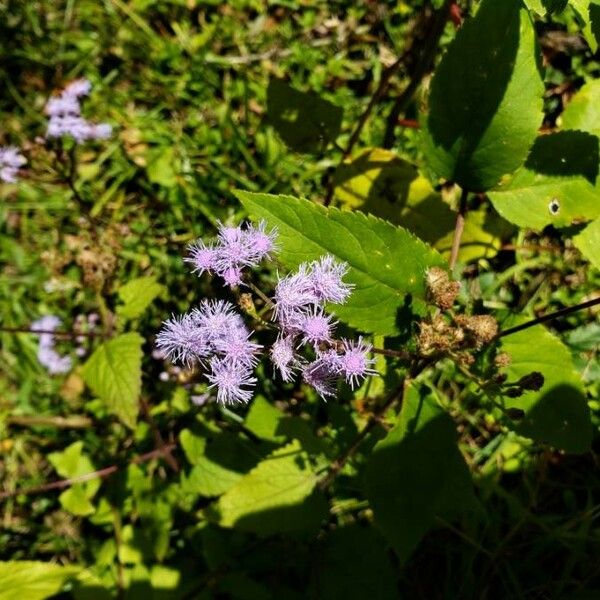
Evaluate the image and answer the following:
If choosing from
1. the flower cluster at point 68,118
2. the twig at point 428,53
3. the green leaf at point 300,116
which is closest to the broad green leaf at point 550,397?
the twig at point 428,53

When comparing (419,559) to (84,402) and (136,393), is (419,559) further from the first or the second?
(84,402)

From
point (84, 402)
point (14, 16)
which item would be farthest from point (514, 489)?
point (14, 16)

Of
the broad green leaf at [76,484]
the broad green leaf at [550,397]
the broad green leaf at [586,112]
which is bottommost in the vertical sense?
the broad green leaf at [76,484]

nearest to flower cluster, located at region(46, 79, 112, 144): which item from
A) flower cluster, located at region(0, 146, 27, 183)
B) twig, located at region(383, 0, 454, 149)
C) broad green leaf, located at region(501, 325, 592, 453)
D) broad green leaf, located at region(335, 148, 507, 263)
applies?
flower cluster, located at region(0, 146, 27, 183)

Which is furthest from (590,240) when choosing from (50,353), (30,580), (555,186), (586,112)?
(50,353)

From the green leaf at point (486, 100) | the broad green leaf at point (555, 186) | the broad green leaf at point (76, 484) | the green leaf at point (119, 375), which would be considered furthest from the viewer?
the broad green leaf at point (76, 484)

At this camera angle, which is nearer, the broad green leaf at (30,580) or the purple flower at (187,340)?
the purple flower at (187,340)

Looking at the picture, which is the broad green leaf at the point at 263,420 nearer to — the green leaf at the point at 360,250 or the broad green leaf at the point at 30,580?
the broad green leaf at the point at 30,580
